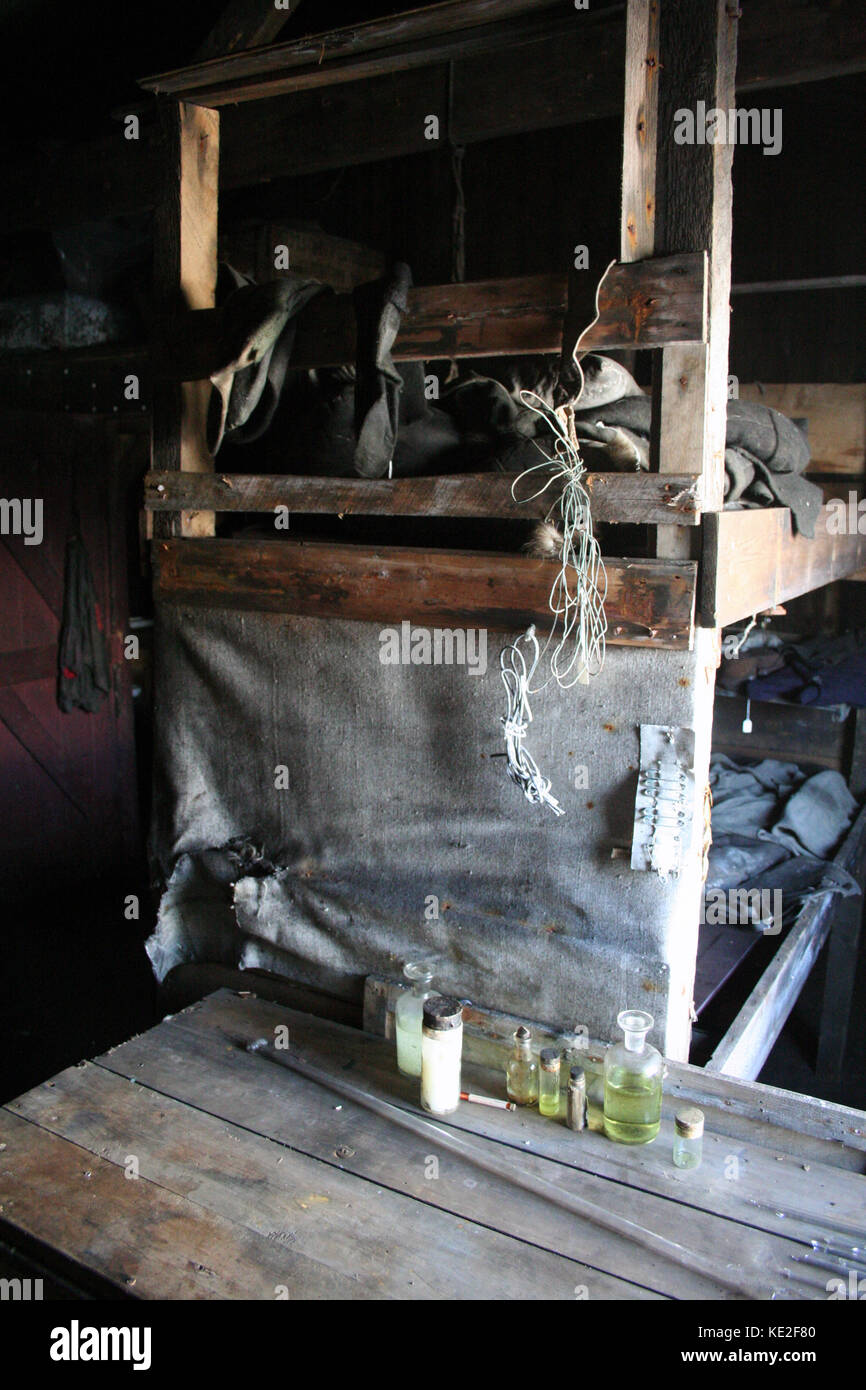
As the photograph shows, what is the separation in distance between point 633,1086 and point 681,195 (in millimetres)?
2068

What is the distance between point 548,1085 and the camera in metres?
2.46

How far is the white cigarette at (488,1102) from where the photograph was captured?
2.49 metres

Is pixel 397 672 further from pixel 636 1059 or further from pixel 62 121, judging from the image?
pixel 62 121

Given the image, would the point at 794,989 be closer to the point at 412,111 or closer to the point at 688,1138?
the point at 688,1138

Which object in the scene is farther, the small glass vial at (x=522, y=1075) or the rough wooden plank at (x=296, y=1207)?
the small glass vial at (x=522, y=1075)

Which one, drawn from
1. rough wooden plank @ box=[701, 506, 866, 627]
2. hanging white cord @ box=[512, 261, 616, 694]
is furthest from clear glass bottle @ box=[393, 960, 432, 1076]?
rough wooden plank @ box=[701, 506, 866, 627]

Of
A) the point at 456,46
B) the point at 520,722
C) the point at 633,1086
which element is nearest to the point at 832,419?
the point at 456,46

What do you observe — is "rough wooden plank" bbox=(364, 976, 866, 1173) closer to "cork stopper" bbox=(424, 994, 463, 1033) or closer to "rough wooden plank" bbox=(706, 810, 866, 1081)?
"rough wooden plank" bbox=(706, 810, 866, 1081)

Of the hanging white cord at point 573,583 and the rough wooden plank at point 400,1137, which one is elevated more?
the hanging white cord at point 573,583

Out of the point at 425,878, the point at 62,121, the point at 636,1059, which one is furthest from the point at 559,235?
the point at 636,1059

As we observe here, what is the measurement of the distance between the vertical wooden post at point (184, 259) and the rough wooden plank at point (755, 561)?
5.27 ft

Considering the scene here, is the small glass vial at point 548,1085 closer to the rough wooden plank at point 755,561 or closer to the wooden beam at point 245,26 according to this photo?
the rough wooden plank at point 755,561

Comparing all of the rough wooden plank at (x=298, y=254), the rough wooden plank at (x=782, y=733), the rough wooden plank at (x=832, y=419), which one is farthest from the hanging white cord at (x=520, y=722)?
the rough wooden plank at (x=832, y=419)
